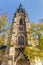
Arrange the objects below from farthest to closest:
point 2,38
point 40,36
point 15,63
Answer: point 15,63 → point 40,36 → point 2,38

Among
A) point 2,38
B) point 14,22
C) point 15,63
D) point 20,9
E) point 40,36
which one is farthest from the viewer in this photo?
point 20,9

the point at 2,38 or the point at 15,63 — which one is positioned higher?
the point at 2,38

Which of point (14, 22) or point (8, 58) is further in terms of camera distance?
point (14, 22)

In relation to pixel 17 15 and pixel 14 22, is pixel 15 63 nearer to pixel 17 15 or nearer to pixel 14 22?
pixel 14 22

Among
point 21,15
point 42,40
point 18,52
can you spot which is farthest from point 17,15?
point 42,40

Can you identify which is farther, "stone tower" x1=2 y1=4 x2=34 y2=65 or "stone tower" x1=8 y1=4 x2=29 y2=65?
"stone tower" x1=8 y1=4 x2=29 y2=65

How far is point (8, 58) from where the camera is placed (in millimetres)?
31625

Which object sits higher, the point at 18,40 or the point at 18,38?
the point at 18,38

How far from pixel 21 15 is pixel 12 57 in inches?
494

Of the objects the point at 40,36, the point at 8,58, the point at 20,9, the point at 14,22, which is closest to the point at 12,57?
the point at 8,58

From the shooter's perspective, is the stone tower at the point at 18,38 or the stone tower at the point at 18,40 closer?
the stone tower at the point at 18,40

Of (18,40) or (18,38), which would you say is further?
(18,38)

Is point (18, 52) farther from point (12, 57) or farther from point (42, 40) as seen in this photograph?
point (42, 40)

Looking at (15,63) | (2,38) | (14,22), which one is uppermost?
(14,22)
